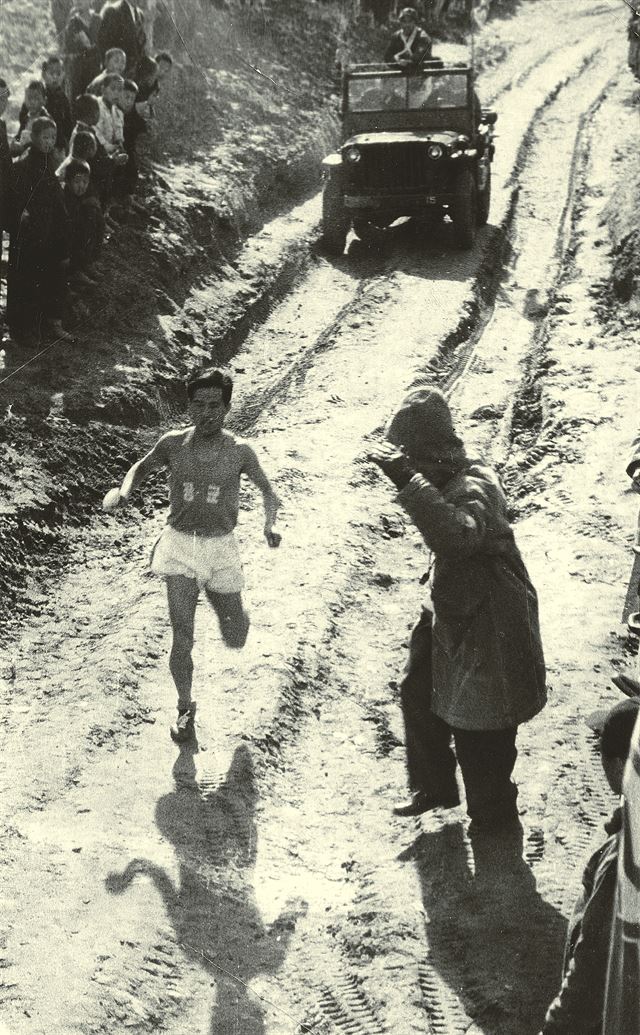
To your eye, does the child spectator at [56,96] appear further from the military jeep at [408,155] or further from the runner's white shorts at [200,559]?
the runner's white shorts at [200,559]

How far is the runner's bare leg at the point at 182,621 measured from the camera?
554cm

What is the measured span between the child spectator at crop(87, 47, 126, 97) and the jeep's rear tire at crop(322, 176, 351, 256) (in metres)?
2.79

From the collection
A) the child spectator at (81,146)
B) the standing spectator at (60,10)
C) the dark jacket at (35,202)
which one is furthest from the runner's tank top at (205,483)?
the standing spectator at (60,10)

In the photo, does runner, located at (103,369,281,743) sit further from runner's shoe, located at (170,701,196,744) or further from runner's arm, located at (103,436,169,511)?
runner's shoe, located at (170,701,196,744)

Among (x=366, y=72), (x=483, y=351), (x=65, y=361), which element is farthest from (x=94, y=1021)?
(x=366, y=72)

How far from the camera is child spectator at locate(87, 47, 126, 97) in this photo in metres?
11.7

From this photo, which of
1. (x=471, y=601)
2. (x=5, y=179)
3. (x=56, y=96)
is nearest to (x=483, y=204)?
(x=56, y=96)

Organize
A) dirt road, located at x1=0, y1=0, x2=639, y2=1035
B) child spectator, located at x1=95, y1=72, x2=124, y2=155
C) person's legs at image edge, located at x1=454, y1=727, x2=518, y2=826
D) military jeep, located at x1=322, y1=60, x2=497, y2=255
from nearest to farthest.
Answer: dirt road, located at x1=0, y1=0, x2=639, y2=1035 → person's legs at image edge, located at x1=454, y1=727, x2=518, y2=826 → child spectator, located at x1=95, y1=72, x2=124, y2=155 → military jeep, located at x1=322, y1=60, x2=497, y2=255

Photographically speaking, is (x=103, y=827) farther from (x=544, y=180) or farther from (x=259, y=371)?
(x=544, y=180)

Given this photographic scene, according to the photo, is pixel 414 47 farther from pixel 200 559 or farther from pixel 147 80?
pixel 200 559

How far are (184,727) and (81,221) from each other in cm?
584

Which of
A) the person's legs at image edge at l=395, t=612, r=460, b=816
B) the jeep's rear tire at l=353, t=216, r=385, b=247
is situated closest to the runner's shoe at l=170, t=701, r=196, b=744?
the person's legs at image edge at l=395, t=612, r=460, b=816

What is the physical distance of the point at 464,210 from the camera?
13.4m

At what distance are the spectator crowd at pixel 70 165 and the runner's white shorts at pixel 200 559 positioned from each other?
4596mm
